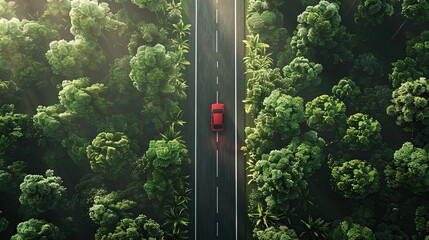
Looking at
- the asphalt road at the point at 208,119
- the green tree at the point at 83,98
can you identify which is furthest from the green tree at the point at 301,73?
the green tree at the point at 83,98

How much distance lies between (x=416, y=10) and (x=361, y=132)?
54.3ft

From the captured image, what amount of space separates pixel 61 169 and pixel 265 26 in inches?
1261

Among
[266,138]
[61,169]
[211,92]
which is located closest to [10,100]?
[61,169]

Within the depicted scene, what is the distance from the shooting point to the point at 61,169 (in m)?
55.5

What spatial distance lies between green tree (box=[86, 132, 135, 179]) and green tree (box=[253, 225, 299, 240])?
17.7m

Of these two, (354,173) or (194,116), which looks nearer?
(354,173)

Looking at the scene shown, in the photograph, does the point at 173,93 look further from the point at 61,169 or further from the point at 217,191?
the point at 61,169

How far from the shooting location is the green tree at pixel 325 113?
49.8 meters

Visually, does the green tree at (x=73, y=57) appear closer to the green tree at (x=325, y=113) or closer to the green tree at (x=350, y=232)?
the green tree at (x=325, y=113)

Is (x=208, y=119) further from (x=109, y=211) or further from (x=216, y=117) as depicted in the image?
(x=109, y=211)

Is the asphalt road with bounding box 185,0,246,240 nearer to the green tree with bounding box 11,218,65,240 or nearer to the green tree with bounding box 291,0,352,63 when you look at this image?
the green tree with bounding box 291,0,352,63

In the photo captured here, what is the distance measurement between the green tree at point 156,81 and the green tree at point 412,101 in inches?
1017

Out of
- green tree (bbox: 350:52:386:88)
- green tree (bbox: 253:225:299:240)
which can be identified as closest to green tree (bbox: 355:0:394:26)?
green tree (bbox: 350:52:386:88)

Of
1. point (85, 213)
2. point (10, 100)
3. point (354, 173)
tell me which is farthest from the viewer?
point (10, 100)
